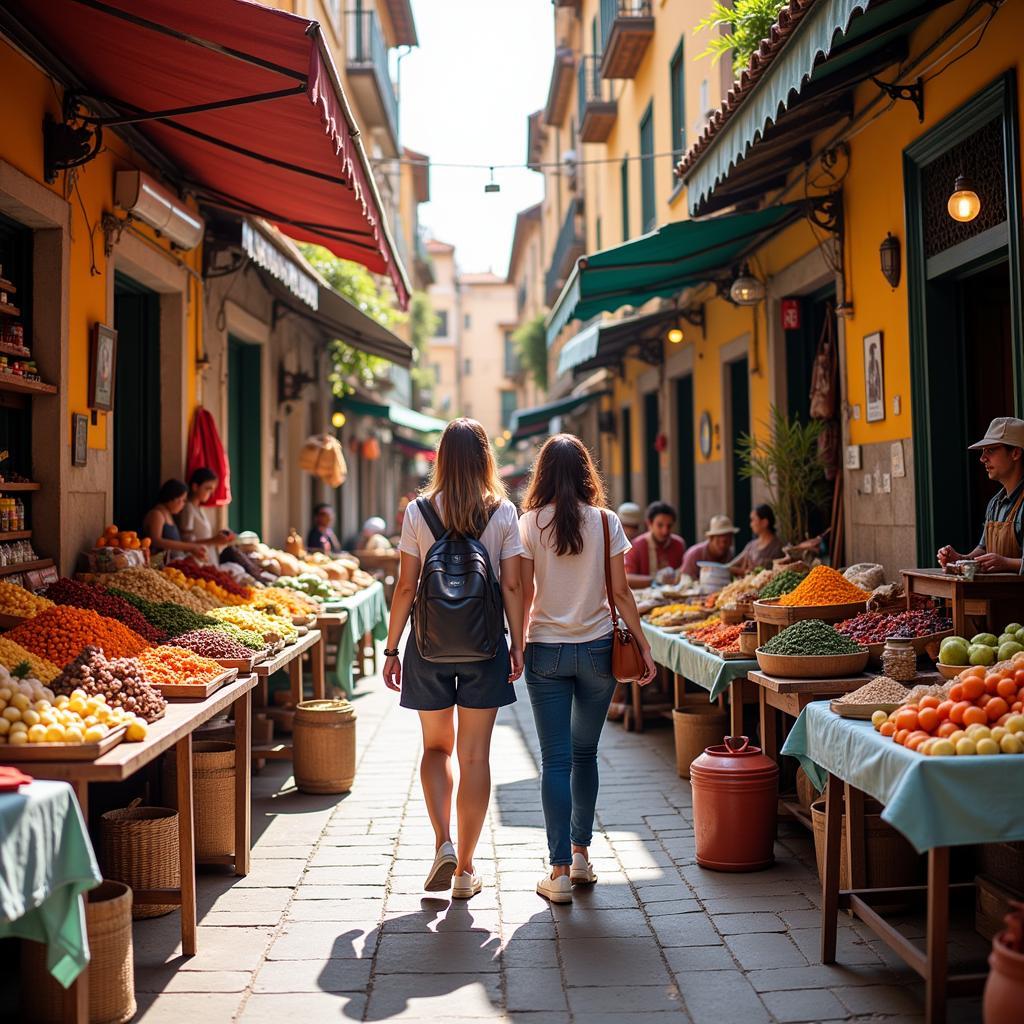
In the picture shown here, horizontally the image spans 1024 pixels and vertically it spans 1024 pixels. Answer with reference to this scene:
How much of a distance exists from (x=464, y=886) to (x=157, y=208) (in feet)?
17.5

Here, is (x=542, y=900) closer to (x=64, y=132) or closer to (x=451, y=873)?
(x=451, y=873)

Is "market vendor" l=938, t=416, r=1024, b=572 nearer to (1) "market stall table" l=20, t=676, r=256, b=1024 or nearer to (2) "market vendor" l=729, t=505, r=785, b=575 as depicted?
(1) "market stall table" l=20, t=676, r=256, b=1024

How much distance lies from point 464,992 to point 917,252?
17.8ft

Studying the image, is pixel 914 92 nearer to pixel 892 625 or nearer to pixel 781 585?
pixel 781 585

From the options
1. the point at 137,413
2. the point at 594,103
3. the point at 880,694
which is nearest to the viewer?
the point at 880,694

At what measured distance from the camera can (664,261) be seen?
10438 millimetres

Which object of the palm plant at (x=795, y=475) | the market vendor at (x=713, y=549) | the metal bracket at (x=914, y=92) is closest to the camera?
the metal bracket at (x=914, y=92)

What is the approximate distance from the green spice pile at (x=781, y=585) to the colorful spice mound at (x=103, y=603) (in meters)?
3.49

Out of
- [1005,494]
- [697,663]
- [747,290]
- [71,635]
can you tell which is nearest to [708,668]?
[697,663]

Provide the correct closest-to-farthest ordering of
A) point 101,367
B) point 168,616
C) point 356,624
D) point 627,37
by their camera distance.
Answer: point 168,616, point 101,367, point 356,624, point 627,37

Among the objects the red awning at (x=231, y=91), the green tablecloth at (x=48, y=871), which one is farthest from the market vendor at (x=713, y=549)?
the green tablecloth at (x=48, y=871)

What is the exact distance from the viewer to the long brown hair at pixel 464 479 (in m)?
5.32

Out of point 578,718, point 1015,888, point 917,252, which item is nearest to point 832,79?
point 917,252

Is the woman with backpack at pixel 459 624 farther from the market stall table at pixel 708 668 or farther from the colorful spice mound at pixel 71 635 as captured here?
the market stall table at pixel 708 668
